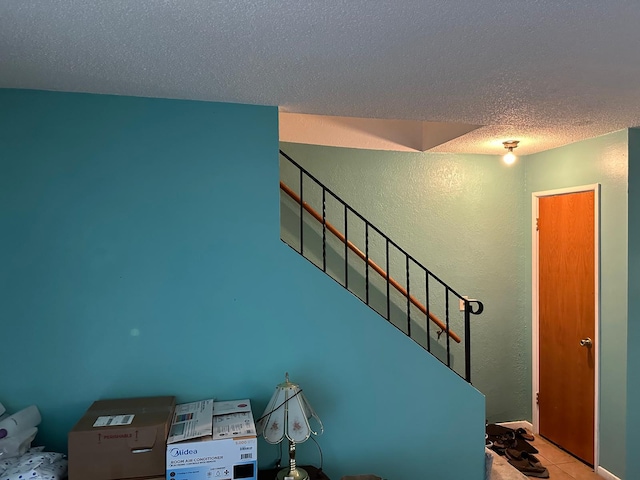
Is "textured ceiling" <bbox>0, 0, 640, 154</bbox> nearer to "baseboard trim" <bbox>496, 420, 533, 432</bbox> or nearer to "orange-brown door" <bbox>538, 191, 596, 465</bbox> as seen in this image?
"orange-brown door" <bbox>538, 191, 596, 465</bbox>

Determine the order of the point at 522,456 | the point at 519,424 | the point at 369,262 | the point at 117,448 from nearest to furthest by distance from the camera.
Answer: the point at 117,448, the point at 522,456, the point at 369,262, the point at 519,424

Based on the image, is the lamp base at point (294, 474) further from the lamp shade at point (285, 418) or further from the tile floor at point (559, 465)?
the tile floor at point (559, 465)

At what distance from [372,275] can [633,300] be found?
1.75 metres

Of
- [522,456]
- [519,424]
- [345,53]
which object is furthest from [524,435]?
[345,53]

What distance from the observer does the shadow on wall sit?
3.54m

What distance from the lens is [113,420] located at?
2.05 meters

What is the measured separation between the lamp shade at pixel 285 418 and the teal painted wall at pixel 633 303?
2.17 m

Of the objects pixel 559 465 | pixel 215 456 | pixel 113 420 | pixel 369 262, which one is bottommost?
pixel 559 465

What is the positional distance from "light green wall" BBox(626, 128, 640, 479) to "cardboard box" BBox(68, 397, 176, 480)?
9.28ft

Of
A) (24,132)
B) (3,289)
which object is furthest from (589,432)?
(24,132)

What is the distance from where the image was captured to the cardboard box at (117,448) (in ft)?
6.39

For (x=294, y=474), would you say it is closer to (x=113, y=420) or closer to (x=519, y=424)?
(x=113, y=420)

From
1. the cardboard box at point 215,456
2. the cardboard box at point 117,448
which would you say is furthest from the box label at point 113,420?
the cardboard box at point 215,456

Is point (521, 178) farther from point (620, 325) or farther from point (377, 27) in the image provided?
point (377, 27)
